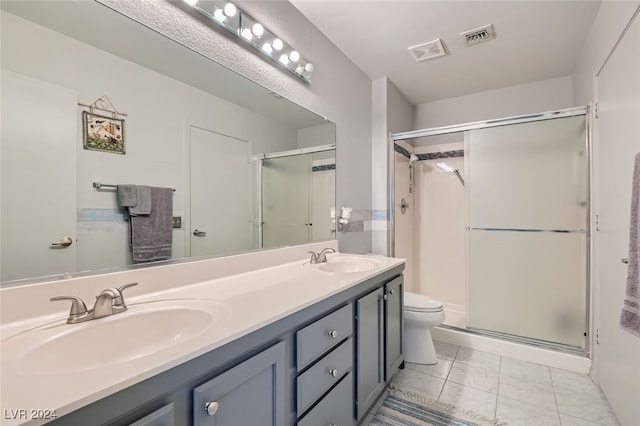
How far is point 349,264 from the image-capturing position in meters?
1.89

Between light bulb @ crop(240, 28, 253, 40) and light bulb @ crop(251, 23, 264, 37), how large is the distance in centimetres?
3

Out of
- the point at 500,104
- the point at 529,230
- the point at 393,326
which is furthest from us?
the point at 500,104

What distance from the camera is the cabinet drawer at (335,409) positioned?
105 centimetres

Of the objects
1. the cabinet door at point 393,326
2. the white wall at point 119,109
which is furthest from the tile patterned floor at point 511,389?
the white wall at point 119,109

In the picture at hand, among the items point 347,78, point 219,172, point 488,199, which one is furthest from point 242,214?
point 488,199

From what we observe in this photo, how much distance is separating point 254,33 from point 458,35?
4.99ft

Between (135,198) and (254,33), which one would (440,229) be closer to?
(254,33)

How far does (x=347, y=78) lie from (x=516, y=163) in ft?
→ 5.26

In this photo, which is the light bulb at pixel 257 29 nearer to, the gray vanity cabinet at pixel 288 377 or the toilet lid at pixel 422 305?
the gray vanity cabinet at pixel 288 377

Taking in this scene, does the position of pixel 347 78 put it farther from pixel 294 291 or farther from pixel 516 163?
pixel 294 291

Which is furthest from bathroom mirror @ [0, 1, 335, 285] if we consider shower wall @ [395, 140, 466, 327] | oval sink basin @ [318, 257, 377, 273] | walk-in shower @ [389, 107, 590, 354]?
shower wall @ [395, 140, 466, 327]

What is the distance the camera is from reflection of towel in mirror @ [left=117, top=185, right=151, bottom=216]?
99 cm

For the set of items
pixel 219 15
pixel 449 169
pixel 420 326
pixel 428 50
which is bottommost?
pixel 420 326

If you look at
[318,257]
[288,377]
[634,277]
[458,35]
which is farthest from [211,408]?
[458,35]
